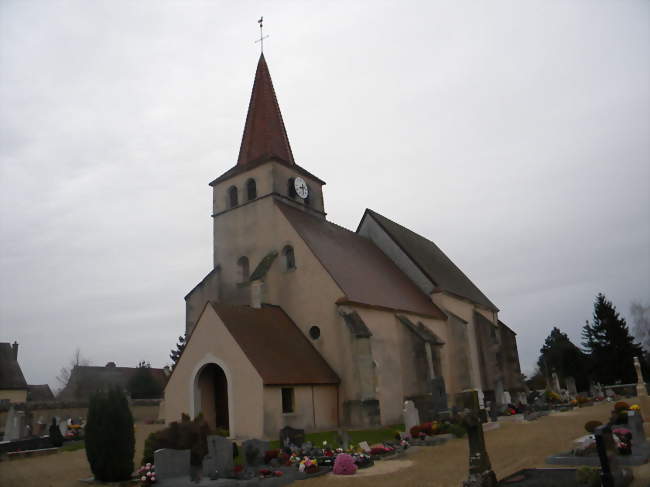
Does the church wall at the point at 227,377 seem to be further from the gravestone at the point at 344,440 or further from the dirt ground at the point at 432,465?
the gravestone at the point at 344,440

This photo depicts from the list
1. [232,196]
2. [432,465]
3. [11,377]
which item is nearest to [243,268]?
[232,196]

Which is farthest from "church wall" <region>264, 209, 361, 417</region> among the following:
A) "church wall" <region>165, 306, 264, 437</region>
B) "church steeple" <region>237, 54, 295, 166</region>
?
"church steeple" <region>237, 54, 295, 166</region>

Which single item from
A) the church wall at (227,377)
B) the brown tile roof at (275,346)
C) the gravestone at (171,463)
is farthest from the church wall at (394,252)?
the gravestone at (171,463)

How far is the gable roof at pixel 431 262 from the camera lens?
1190 inches

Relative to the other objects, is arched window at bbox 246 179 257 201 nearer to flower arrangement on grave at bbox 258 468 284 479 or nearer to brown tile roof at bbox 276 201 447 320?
brown tile roof at bbox 276 201 447 320

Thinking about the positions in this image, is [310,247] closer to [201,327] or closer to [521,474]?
[201,327]

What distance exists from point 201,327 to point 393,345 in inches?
348

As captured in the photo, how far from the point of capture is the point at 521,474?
9.23m

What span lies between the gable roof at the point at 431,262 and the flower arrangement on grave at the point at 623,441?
60.1ft

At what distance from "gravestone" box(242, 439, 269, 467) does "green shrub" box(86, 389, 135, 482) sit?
255 centimetres

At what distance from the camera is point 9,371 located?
3934cm

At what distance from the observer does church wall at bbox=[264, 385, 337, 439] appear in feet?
55.7

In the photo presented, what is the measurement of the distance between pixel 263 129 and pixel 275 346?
44.8 feet

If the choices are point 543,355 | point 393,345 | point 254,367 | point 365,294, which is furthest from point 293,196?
point 543,355
